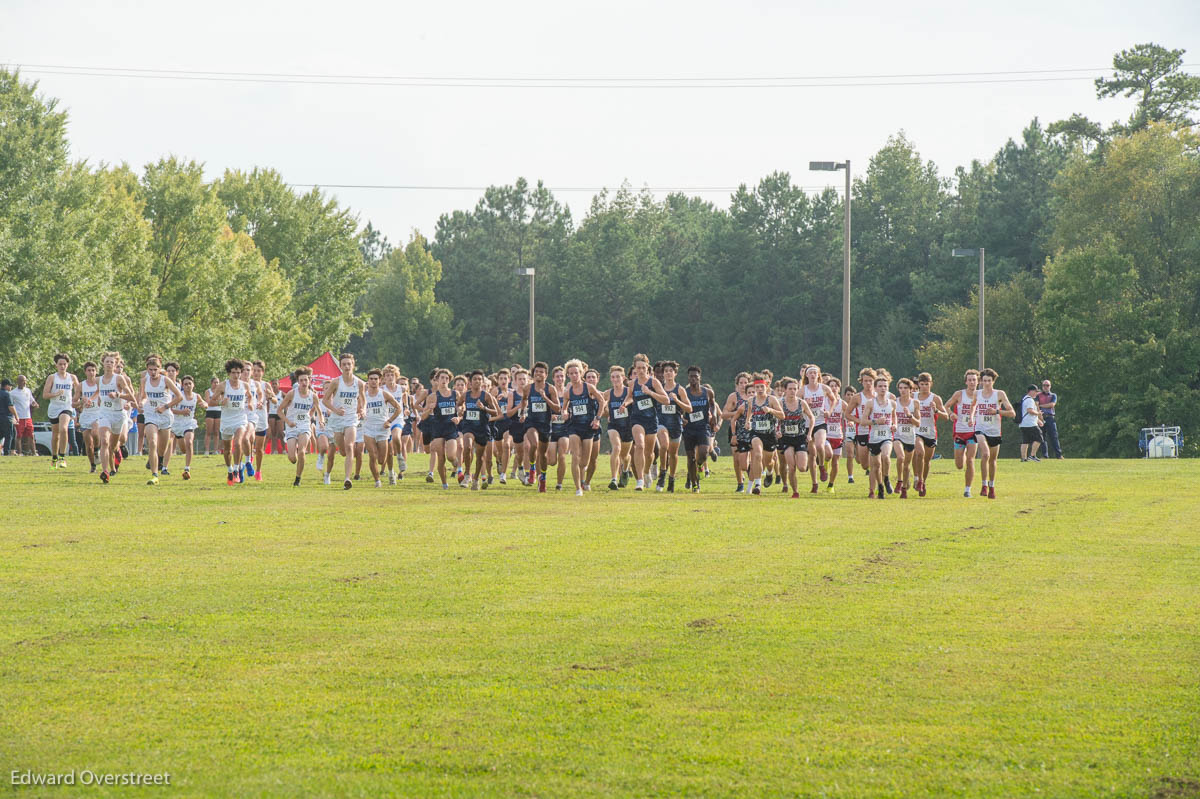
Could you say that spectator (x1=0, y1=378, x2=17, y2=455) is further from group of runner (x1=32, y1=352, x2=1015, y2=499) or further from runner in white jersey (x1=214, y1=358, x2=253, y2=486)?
runner in white jersey (x1=214, y1=358, x2=253, y2=486)

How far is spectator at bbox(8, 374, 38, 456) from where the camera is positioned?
117 ft

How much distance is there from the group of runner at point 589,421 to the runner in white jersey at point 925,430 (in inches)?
1.5

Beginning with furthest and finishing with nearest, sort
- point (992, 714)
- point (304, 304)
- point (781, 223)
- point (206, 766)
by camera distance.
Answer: point (781, 223) < point (304, 304) < point (992, 714) < point (206, 766)

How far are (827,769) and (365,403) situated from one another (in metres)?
18.4

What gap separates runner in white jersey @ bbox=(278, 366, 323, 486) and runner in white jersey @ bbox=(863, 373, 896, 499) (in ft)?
31.4

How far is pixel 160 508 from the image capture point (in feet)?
57.9

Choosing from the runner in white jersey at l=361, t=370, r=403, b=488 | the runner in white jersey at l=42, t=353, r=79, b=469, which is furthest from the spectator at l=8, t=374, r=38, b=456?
the runner in white jersey at l=361, t=370, r=403, b=488

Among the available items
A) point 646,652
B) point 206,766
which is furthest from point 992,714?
point 206,766

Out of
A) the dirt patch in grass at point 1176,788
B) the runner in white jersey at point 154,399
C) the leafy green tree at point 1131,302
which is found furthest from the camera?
the leafy green tree at point 1131,302

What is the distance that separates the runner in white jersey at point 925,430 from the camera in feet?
73.9

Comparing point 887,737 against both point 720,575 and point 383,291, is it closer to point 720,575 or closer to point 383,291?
point 720,575

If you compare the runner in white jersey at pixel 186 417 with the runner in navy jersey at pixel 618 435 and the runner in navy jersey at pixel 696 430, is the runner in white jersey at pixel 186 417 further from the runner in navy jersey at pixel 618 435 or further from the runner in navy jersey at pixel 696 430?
the runner in navy jersey at pixel 696 430

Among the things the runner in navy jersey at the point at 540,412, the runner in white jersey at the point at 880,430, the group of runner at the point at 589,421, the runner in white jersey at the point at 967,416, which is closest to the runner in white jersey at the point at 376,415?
the group of runner at the point at 589,421

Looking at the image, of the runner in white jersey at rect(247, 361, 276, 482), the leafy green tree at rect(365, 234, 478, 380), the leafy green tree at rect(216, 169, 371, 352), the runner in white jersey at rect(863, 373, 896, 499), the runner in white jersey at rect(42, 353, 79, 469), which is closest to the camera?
the runner in white jersey at rect(863, 373, 896, 499)
